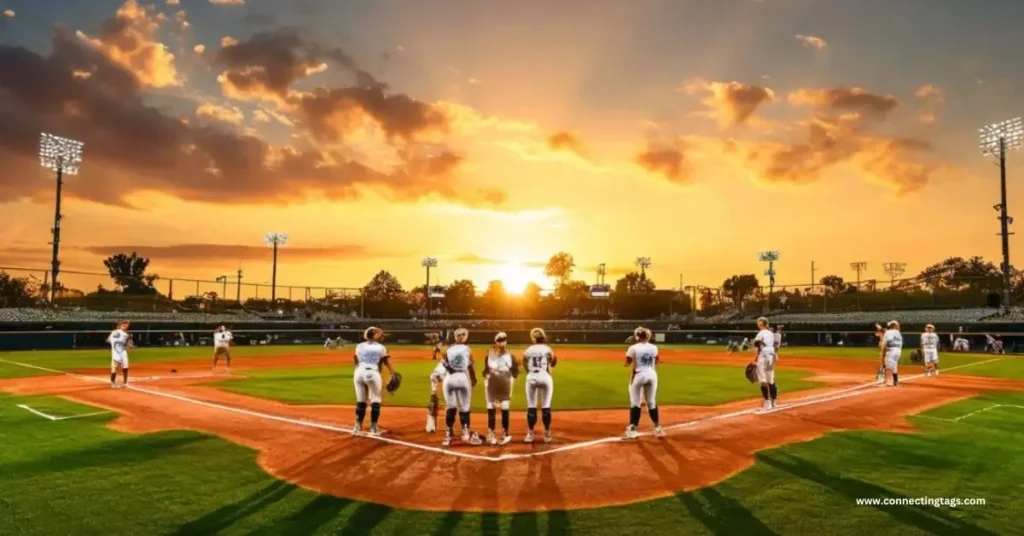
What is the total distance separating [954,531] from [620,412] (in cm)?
1001

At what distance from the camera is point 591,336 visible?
66.1 metres

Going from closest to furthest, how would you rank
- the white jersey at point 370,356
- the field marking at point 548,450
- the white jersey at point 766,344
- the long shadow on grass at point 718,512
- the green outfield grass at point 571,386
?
the long shadow on grass at point 718,512, the field marking at point 548,450, the white jersey at point 370,356, the white jersey at point 766,344, the green outfield grass at point 571,386

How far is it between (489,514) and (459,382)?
4.32 meters

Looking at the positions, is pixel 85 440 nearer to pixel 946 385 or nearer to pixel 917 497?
pixel 917 497

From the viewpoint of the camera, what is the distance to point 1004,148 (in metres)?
58.7

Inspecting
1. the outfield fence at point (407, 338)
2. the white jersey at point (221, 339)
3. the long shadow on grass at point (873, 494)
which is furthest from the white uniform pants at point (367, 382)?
the outfield fence at point (407, 338)

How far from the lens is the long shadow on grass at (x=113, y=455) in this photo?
10.2m

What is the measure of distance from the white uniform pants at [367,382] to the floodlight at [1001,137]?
6771 centimetres

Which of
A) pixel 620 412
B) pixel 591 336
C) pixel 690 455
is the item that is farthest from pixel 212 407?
pixel 591 336

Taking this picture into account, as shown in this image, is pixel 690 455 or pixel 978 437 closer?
pixel 690 455

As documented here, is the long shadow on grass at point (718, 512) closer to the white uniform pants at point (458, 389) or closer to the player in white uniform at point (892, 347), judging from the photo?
the white uniform pants at point (458, 389)

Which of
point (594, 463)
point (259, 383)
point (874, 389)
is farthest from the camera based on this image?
point (259, 383)

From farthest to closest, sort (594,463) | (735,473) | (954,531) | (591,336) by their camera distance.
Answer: (591,336), (594,463), (735,473), (954,531)

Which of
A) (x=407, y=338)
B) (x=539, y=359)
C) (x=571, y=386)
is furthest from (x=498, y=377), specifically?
(x=407, y=338)
